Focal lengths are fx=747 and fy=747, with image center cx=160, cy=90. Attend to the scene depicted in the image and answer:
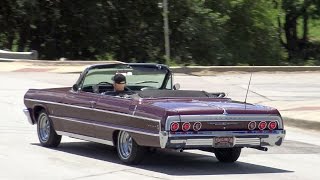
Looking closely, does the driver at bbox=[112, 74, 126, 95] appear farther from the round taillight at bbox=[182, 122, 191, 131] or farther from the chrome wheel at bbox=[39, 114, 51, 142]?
the round taillight at bbox=[182, 122, 191, 131]

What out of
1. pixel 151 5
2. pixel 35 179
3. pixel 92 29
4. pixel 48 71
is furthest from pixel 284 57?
pixel 35 179

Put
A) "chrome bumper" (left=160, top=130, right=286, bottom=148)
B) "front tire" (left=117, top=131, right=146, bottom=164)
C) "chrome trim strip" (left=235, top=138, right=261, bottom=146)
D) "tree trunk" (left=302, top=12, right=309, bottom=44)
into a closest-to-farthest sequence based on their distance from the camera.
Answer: "chrome bumper" (left=160, top=130, right=286, bottom=148) → "chrome trim strip" (left=235, top=138, right=261, bottom=146) → "front tire" (left=117, top=131, right=146, bottom=164) → "tree trunk" (left=302, top=12, right=309, bottom=44)

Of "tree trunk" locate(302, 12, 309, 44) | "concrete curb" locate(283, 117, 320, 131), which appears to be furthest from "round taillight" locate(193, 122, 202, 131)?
"tree trunk" locate(302, 12, 309, 44)

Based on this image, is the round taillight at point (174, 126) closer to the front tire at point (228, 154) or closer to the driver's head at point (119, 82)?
the front tire at point (228, 154)

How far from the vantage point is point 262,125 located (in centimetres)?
1020

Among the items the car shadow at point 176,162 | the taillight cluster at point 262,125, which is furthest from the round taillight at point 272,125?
the car shadow at point 176,162

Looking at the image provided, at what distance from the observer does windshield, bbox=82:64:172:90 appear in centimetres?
1166

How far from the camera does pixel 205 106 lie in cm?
1001

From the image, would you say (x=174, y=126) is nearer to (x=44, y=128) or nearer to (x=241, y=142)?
(x=241, y=142)

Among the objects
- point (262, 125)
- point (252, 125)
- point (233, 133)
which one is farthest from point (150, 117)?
point (262, 125)

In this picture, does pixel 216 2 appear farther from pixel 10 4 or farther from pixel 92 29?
pixel 10 4

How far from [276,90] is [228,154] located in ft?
46.9

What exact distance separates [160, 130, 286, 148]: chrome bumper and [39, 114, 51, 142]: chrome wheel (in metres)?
3.36

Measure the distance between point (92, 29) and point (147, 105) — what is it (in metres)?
32.6
